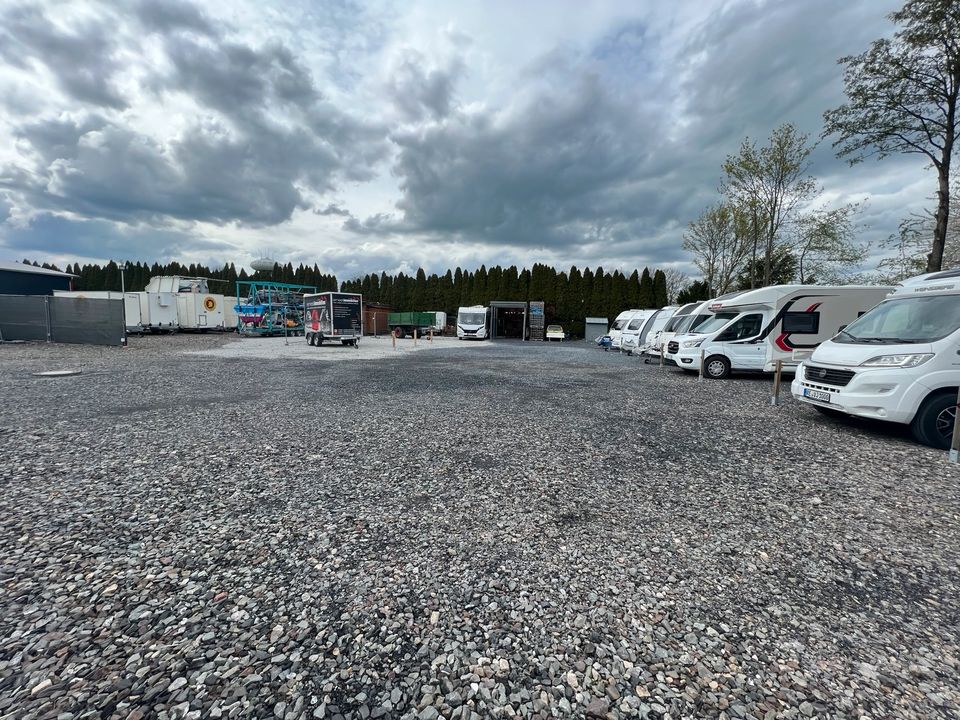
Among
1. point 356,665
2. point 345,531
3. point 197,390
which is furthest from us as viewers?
point 197,390

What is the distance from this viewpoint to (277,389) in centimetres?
938

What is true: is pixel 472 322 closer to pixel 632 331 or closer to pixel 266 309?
pixel 632 331

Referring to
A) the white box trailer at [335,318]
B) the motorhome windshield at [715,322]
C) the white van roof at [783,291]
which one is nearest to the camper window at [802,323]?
the white van roof at [783,291]

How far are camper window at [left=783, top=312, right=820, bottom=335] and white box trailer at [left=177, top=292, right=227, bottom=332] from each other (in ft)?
118

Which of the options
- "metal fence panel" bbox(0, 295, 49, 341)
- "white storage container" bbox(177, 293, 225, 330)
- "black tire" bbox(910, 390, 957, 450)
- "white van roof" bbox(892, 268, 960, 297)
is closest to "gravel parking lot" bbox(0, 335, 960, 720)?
"black tire" bbox(910, 390, 957, 450)

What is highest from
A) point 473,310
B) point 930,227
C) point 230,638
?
point 930,227

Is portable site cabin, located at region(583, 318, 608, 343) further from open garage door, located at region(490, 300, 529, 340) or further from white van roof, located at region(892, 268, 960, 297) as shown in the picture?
white van roof, located at region(892, 268, 960, 297)

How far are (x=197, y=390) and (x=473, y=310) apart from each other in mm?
29095

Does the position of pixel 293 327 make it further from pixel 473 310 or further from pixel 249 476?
pixel 249 476

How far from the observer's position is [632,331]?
955 inches

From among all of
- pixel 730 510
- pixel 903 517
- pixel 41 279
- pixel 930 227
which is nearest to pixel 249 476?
pixel 730 510

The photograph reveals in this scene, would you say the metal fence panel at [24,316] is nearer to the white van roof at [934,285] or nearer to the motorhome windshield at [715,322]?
the motorhome windshield at [715,322]

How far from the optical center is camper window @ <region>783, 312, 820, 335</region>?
1170 centimetres

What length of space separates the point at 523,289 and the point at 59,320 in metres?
45.6
